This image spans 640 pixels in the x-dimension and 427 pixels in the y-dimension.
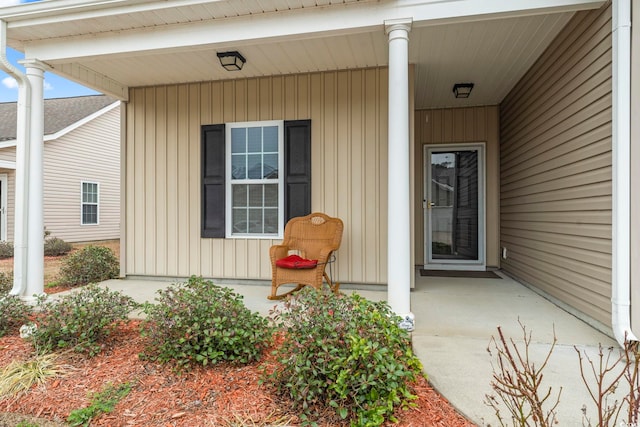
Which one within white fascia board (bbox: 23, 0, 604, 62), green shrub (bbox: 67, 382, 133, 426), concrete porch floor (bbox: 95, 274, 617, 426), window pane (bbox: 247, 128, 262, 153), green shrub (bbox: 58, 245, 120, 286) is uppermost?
white fascia board (bbox: 23, 0, 604, 62)

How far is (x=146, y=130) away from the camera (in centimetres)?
498

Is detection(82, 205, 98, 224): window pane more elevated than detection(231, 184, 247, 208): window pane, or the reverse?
detection(231, 184, 247, 208): window pane

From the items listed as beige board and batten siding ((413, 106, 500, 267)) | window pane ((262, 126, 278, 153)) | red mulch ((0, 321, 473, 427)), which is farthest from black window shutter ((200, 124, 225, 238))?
beige board and batten siding ((413, 106, 500, 267))

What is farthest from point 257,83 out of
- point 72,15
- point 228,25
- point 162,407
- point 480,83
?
point 162,407

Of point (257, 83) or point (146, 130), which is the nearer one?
point (257, 83)

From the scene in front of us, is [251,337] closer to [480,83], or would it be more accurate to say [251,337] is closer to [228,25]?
[228,25]

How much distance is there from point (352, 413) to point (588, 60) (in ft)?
10.3

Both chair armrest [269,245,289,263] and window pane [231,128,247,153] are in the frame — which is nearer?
chair armrest [269,245,289,263]

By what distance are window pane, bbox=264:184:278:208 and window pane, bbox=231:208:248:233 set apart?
1.04 feet

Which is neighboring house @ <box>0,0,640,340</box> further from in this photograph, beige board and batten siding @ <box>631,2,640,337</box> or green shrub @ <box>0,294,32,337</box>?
green shrub @ <box>0,294,32,337</box>

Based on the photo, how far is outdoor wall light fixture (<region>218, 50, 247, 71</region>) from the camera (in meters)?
3.93

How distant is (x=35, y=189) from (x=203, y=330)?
99.9 inches

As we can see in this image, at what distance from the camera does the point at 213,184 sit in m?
4.75

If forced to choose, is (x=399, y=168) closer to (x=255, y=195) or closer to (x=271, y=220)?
(x=271, y=220)
